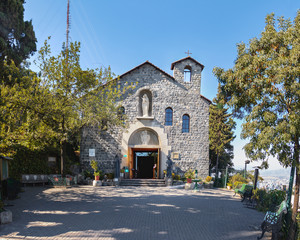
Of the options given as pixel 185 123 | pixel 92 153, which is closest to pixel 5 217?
pixel 92 153

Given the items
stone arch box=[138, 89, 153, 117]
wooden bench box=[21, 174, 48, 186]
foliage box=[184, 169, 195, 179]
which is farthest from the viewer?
stone arch box=[138, 89, 153, 117]

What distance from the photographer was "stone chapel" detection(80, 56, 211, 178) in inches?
719

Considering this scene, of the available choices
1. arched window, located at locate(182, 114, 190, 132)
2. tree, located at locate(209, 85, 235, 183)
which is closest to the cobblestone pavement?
arched window, located at locate(182, 114, 190, 132)

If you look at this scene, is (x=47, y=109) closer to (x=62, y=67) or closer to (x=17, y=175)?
(x=62, y=67)

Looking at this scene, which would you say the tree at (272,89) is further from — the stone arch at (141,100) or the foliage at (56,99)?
the stone arch at (141,100)

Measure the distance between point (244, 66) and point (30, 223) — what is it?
7860mm

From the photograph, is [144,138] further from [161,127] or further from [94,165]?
[94,165]

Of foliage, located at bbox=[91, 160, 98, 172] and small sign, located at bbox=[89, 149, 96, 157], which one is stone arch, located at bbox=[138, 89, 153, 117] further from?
foliage, located at bbox=[91, 160, 98, 172]

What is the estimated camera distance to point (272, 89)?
639cm

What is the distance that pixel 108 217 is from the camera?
788cm

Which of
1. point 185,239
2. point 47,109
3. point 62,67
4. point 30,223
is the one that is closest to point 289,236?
point 185,239

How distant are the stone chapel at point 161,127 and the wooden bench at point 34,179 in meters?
3.19

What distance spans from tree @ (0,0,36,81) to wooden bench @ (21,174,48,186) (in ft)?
20.5

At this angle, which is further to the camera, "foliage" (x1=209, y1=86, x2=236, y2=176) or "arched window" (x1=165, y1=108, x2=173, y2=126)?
"foliage" (x1=209, y1=86, x2=236, y2=176)
